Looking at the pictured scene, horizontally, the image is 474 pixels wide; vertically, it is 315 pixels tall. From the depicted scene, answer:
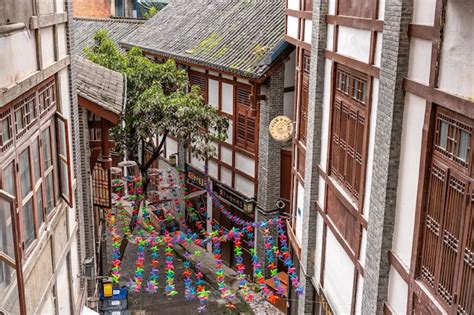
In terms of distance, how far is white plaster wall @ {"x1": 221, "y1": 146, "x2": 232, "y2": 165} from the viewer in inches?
773

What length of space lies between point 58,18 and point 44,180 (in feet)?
9.29

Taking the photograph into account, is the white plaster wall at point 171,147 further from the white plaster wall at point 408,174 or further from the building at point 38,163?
the white plaster wall at point 408,174

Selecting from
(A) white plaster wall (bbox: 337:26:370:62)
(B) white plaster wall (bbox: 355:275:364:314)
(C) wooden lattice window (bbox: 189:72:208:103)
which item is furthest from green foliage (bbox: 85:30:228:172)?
(B) white plaster wall (bbox: 355:275:364:314)

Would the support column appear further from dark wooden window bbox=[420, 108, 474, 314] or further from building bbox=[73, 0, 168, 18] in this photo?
building bbox=[73, 0, 168, 18]

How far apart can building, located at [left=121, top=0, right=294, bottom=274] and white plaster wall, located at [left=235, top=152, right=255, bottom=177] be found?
3cm

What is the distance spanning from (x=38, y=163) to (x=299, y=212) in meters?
6.99

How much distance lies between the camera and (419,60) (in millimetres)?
6820

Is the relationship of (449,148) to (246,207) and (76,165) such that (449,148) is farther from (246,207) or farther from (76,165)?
(246,207)

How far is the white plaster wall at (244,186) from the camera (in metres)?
18.6

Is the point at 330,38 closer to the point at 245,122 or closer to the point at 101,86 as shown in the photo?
the point at 101,86

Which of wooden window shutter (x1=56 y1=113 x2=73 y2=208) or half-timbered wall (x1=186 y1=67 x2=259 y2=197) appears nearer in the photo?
wooden window shutter (x1=56 y1=113 x2=73 y2=208)

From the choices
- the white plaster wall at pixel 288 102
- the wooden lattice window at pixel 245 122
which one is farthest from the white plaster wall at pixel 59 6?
the white plaster wall at pixel 288 102

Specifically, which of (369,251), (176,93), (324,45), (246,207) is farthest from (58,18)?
(246,207)

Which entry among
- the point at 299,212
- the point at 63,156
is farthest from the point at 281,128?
the point at 63,156
